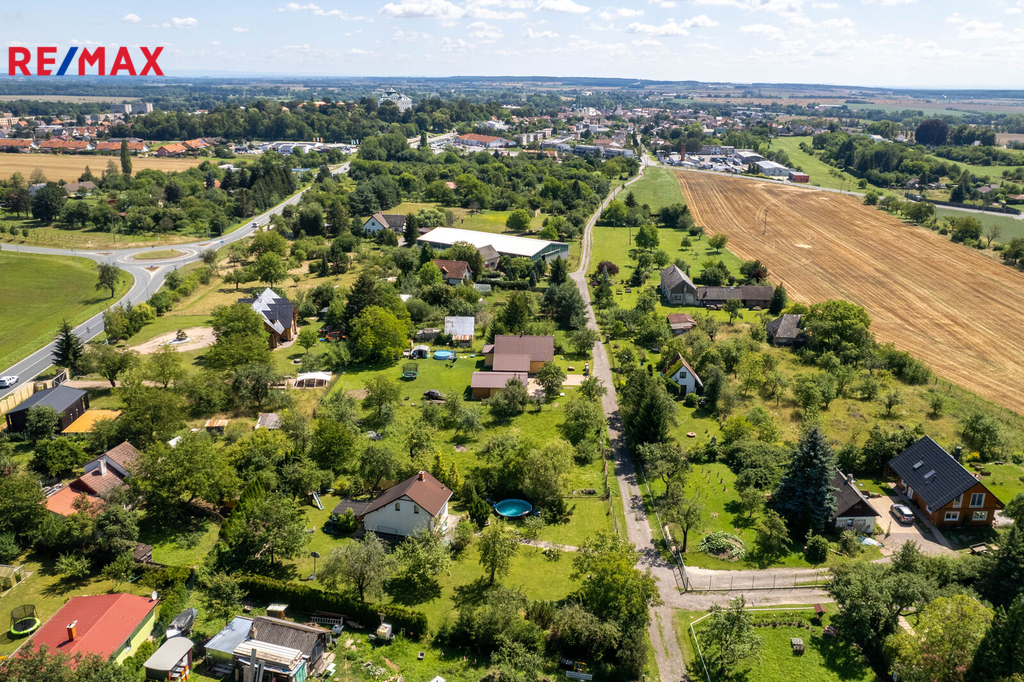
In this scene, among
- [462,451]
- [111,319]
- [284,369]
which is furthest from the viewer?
[111,319]

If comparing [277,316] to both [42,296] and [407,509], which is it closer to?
[42,296]

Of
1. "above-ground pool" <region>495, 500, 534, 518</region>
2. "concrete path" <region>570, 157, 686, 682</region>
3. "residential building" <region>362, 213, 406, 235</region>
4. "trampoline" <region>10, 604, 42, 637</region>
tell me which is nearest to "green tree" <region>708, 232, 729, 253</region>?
"concrete path" <region>570, 157, 686, 682</region>

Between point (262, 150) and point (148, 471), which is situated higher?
point (262, 150)

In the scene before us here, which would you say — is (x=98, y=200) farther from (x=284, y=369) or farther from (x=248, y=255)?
(x=284, y=369)

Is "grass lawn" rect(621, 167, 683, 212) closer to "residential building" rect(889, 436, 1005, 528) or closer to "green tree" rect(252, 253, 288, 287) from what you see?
"green tree" rect(252, 253, 288, 287)

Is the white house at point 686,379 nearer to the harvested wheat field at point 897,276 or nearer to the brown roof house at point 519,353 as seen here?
the brown roof house at point 519,353

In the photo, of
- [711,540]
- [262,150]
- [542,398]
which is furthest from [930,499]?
[262,150]

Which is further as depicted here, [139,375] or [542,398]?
[542,398]

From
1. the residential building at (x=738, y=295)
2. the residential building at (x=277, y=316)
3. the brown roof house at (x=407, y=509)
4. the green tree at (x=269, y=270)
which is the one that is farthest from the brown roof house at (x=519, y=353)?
the green tree at (x=269, y=270)
